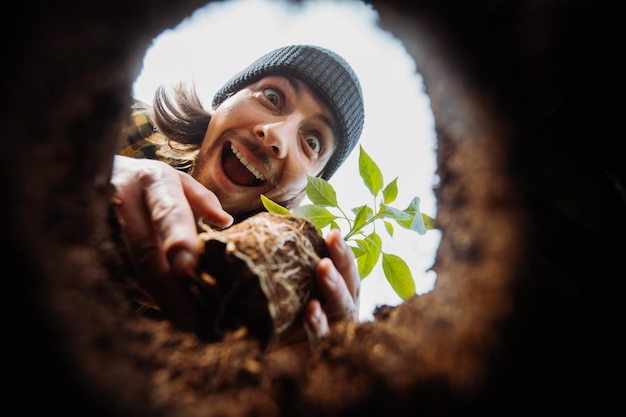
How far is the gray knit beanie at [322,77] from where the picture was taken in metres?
1.28

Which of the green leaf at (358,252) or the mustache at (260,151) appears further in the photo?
the mustache at (260,151)

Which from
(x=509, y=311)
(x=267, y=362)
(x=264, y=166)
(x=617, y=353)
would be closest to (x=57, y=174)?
(x=267, y=362)

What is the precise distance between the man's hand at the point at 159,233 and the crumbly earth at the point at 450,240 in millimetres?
40

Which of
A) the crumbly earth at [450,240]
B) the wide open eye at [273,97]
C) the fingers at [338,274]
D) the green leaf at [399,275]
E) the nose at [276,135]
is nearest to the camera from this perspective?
the crumbly earth at [450,240]

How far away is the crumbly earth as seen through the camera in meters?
0.29

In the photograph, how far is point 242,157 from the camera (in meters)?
1.10

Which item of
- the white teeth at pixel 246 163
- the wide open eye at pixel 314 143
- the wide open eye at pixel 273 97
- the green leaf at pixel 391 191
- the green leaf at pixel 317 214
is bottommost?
the green leaf at pixel 317 214

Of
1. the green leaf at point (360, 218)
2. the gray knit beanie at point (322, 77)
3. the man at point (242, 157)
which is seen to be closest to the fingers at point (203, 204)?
the man at point (242, 157)

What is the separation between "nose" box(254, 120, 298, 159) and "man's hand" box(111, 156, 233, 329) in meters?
0.52

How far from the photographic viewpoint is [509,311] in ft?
1.01

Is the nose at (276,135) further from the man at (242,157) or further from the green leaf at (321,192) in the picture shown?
the green leaf at (321,192)

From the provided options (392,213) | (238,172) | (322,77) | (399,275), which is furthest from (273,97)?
(399,275)

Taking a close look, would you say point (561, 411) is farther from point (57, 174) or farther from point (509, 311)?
point (57, 174)

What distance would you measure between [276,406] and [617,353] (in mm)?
327
